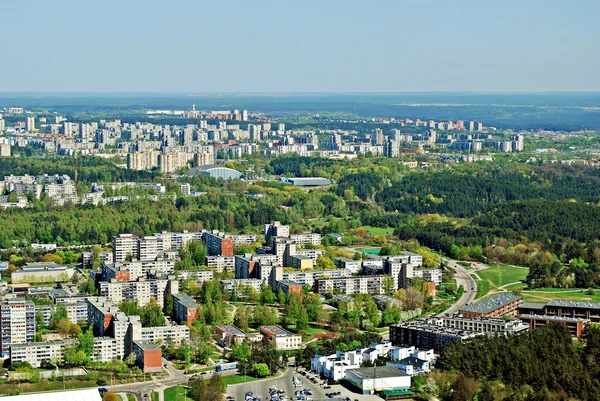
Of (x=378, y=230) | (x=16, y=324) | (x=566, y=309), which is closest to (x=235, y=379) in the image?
(x=16, y=324)

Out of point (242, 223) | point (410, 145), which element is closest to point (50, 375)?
point (242, 223)

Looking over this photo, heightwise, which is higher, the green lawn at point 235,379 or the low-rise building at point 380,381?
the low-rise building at point 380,381

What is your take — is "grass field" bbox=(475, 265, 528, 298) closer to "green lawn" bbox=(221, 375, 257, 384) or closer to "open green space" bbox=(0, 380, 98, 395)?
"green lawn" bbox=(221, 375, 257, 384)

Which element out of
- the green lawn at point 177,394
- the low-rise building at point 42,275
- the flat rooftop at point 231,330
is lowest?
the low-rise building at point 42,275

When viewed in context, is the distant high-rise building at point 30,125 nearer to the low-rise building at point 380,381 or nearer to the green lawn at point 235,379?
the green lawn at point 235,379

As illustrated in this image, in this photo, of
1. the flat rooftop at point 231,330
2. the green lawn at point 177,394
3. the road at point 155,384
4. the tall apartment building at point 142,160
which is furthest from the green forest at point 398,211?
the green lawn at point 177,394
